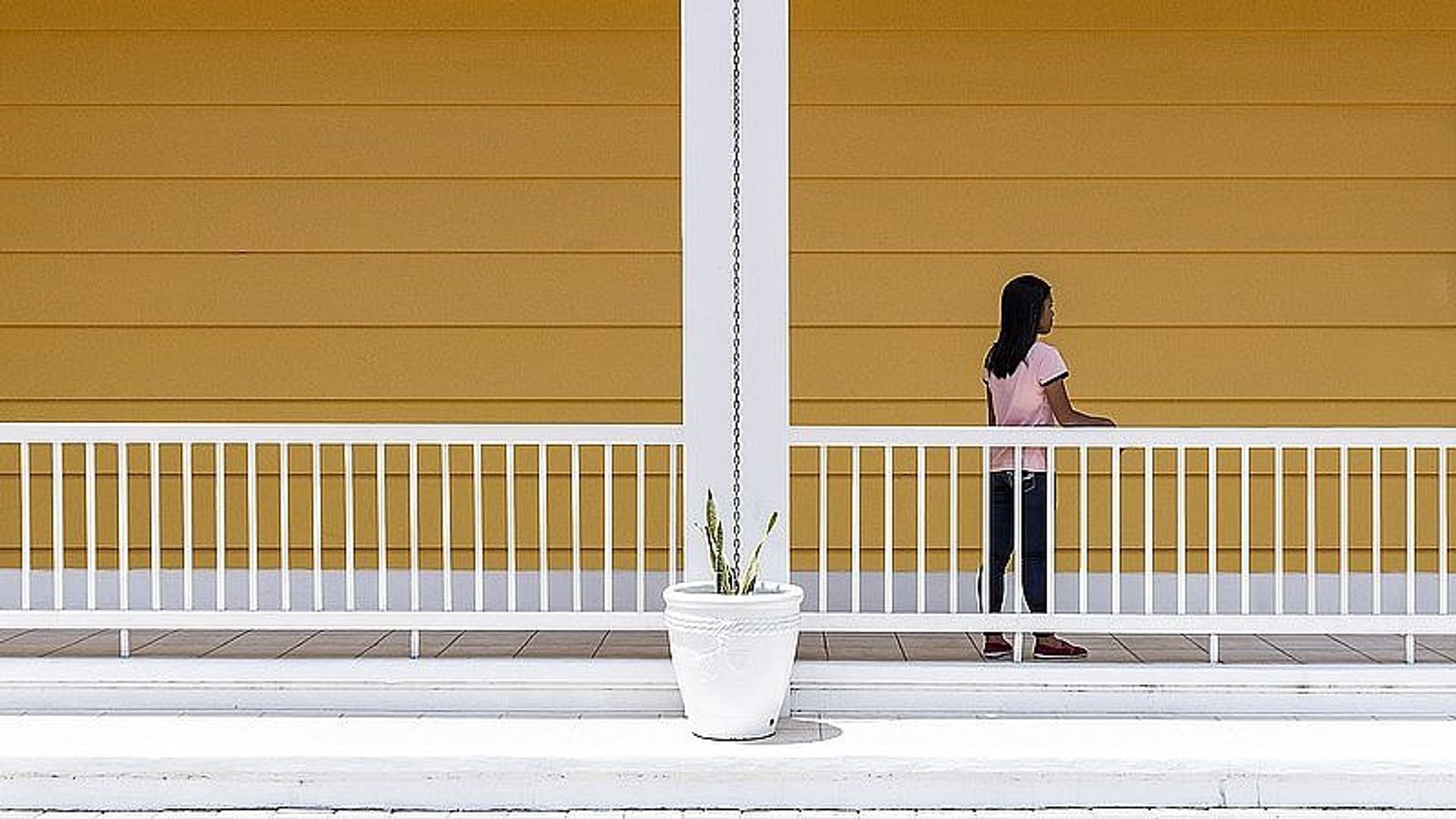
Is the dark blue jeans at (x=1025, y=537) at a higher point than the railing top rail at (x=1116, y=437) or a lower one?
lower

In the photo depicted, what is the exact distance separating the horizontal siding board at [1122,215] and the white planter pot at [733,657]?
2.00m

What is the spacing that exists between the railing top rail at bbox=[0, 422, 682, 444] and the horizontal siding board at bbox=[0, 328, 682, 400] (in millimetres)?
1384

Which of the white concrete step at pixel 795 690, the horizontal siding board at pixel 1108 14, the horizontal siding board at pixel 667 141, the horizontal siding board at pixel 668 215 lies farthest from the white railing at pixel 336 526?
the horizontal siding board at pixel 1108 14

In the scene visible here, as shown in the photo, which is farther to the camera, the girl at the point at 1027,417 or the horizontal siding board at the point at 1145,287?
the horizontal siding board at the point at 1145,287

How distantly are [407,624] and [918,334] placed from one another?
2.25 m

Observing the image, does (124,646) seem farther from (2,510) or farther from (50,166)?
(50,166)

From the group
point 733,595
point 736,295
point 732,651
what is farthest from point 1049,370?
point 732,651

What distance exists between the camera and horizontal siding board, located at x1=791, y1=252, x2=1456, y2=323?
609 cm

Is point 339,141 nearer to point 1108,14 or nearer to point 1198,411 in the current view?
point 1108,14

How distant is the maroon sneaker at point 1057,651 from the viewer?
5172 mm

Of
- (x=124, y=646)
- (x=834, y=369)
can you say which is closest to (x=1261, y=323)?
(x=834, y=369)

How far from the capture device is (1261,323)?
610cm

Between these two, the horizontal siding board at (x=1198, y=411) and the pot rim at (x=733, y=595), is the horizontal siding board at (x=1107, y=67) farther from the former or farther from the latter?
the pot rim at (x=733, y=595)

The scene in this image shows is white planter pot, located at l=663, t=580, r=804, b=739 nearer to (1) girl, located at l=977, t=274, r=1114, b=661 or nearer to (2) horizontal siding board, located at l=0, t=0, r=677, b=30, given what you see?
(1) girl, located at l=977, t=274, r=1114, b=661
